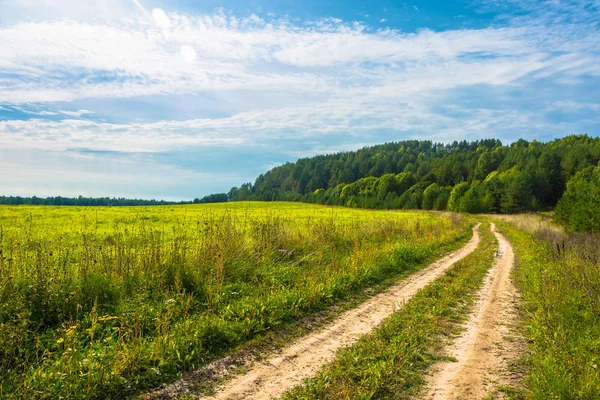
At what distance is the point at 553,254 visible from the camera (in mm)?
12680

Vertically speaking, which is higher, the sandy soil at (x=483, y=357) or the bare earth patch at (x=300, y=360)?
the bare earth patch at (x=300, y=360)

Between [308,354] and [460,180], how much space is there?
11507 cm

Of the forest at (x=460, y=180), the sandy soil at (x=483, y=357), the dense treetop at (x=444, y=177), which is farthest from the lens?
the dense treetop at (x=444, y=177)

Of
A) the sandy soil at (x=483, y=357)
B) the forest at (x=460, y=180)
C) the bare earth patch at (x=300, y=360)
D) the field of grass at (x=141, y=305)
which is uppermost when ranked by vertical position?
the forest at (x=460, y=180)

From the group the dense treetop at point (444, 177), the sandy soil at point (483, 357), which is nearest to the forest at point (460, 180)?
the dense treetop at point (444, 177)

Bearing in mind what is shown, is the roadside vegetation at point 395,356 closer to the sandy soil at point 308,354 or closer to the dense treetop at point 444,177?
the sandy soil at point 308,354

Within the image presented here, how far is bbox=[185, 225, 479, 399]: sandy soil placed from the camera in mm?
4290

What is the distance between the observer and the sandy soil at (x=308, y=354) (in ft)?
14.1

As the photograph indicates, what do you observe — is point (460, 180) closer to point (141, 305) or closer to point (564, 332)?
point (564, 332)

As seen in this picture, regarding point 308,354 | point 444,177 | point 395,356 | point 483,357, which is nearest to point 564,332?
point 483,357

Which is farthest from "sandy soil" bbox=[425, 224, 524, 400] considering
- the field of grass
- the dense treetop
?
the dense treetop

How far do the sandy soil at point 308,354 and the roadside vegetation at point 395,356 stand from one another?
20 cm

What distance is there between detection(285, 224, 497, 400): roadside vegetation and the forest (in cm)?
2496

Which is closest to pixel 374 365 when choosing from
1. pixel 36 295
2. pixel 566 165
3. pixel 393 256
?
pixel 36 295
